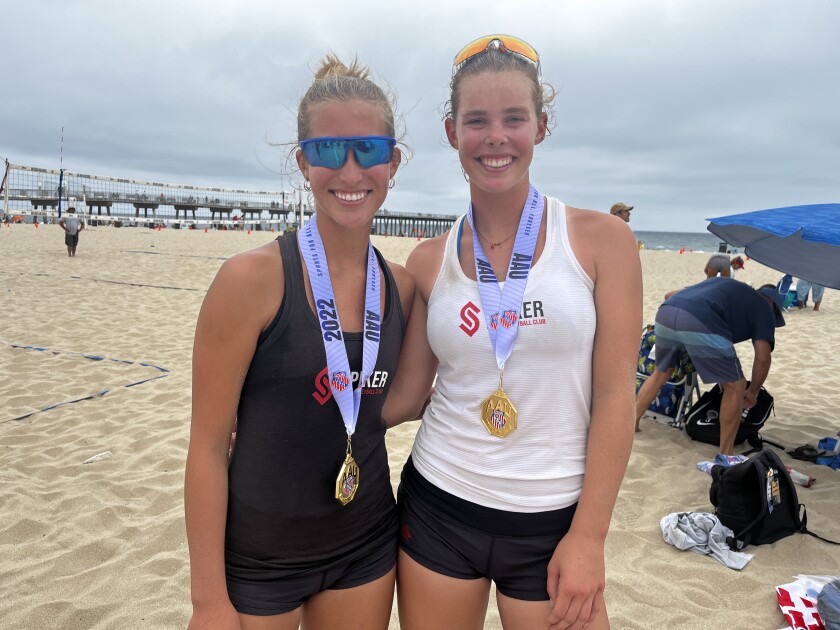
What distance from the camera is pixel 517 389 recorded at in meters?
1.53

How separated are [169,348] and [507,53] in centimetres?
733

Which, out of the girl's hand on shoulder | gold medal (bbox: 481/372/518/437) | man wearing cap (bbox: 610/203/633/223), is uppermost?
man wearing cap (bbox: 610/203/633/223)

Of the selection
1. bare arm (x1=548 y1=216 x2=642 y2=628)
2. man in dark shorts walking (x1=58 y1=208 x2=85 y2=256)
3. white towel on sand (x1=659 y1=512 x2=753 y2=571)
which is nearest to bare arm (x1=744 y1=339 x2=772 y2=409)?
white towel on sand (x1=659 y1=512 x2=753 y2=571)

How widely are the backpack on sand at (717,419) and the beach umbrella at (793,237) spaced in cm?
127

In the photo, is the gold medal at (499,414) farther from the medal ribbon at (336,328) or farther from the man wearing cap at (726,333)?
the man wearing cap at (726,333)

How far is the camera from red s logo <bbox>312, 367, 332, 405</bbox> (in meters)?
1.46

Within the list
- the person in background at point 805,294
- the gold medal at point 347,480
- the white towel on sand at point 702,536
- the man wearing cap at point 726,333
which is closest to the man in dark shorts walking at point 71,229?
the man wearing cap at point 726,333

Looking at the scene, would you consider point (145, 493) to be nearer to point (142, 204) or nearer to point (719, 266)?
point (719, 266)

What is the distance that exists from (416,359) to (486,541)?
59 cm

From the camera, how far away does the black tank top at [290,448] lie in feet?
4.72

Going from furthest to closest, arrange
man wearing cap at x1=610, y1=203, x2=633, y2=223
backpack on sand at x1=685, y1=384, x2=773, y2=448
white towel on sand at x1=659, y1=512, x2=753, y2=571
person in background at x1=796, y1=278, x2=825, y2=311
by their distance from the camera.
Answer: person in background at x1=796, y1=278, x2=825, y2=311 → man wearing cap at x1=610, y1=203, x2=633, y2=223 → backpack on sand at x1=685, y1=384, x2=773, y2=448 → white towel on sand at x1=659, y1=512, x2=753, y2=571

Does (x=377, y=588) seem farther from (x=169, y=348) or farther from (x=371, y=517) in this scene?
(x=169, y=348)

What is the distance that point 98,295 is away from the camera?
36.9 ft

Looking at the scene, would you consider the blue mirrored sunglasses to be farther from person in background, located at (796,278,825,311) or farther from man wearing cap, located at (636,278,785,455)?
person in background, located at (796,278,825,311)
